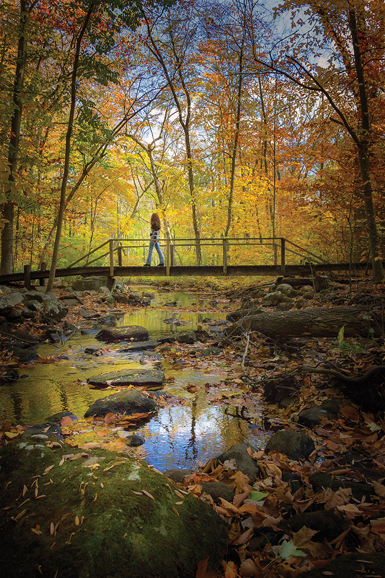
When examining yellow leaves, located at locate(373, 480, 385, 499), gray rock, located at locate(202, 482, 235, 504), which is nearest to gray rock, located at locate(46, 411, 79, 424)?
gray rock, located at locate(202, 482, 235, 504)

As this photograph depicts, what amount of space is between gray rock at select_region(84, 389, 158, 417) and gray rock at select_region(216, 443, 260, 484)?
1.35m

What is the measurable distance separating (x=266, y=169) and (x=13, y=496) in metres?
17.9

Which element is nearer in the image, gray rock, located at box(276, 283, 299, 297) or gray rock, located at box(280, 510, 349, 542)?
gray rock, located at box(280, 510, 349, 542)

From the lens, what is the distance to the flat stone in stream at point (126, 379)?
15.8 feet

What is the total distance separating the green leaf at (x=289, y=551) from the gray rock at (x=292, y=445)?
1043 millimetres

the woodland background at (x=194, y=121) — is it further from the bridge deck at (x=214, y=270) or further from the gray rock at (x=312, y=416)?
the gray rock at (x=312, y=416)

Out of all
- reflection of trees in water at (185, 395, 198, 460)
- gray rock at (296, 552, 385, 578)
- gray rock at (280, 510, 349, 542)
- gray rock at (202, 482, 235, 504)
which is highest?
gray rock at (296, 552, 385, 578)

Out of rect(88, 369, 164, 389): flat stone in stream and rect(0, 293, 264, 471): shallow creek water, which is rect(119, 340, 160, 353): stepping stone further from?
rect(88, 369, 164, 389): flat stone in stream

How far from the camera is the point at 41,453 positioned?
205 cm

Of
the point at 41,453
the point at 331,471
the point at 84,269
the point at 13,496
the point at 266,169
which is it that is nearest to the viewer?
the point at 13,496

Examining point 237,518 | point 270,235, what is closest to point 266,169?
point 270,235

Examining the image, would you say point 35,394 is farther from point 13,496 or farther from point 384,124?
point 384,124

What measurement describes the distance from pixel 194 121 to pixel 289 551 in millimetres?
18933

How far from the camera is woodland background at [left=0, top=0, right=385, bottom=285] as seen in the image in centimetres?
884
